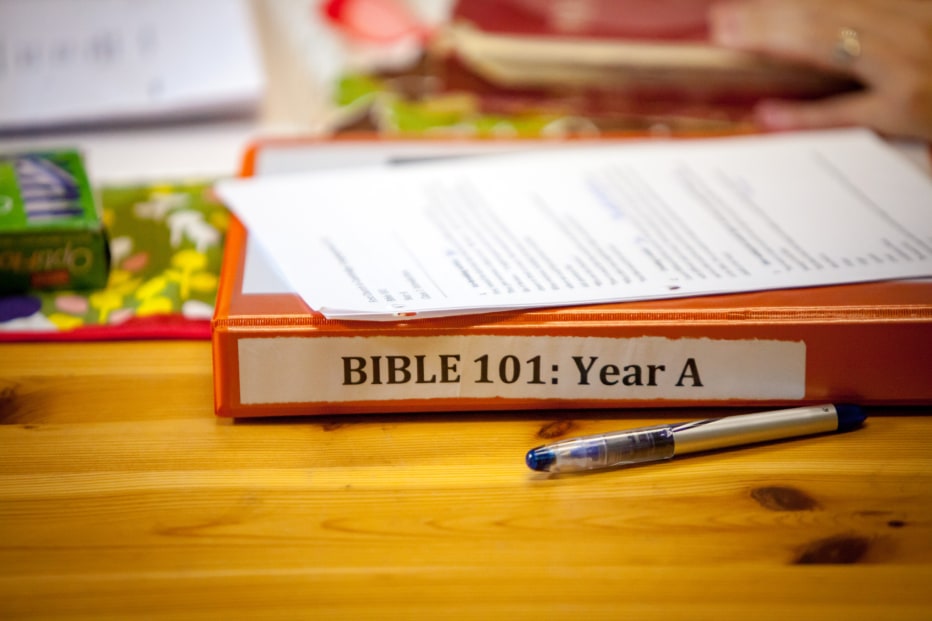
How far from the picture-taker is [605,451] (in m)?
0.50

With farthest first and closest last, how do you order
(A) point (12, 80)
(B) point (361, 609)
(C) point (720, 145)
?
(A) point (12, 80) < (C) point (720, 145) < (B) point (361, 609)

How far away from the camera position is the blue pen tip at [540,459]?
489mm

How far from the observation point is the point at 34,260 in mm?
591

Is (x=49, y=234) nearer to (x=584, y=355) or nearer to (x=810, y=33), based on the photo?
(x=584, y=355)

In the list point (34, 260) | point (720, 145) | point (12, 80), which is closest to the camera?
point (34, 260)

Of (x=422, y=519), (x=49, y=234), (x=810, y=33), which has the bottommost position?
(x=422, y=519)

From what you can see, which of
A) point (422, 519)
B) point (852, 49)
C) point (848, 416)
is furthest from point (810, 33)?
point (422, 519)

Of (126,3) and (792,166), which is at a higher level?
(126,3)

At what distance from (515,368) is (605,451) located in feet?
0.22

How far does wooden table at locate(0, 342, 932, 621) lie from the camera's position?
0.43 m

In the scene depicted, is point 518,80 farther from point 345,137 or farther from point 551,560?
point 551,560

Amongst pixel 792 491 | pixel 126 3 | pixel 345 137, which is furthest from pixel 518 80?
pixel 792 491

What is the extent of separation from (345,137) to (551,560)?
0.42 metres

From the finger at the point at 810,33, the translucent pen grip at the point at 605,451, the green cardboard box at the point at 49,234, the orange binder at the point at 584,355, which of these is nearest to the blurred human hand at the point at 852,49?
the finger at the point at 810,33
